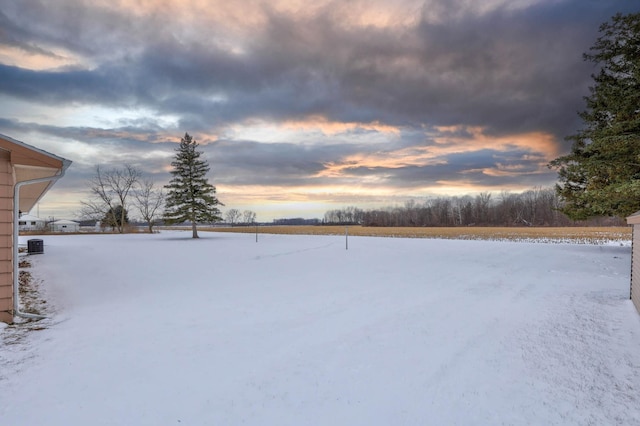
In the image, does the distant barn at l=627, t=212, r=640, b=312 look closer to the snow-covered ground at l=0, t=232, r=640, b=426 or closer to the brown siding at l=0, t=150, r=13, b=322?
the snow-covered ground at l=0, t=232, r=640, b=426

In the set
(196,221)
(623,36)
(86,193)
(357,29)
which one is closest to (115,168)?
(86,193)

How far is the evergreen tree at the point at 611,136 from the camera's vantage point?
32.9 feet

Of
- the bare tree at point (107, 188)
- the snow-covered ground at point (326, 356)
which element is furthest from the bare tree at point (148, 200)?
the snow-covered ground at point (326, 356)

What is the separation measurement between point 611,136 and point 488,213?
274 feet

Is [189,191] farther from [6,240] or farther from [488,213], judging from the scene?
[488,213]

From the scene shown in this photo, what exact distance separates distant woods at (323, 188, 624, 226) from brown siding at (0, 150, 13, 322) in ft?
276

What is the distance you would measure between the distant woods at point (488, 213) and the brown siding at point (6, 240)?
8413cm

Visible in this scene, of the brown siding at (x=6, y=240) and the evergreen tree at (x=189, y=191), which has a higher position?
the evergreen tree at (x=189, y=191)

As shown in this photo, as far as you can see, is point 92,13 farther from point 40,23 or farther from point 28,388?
point 28,388

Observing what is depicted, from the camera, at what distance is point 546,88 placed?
1670 centimetres

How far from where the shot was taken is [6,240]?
574 centimetres

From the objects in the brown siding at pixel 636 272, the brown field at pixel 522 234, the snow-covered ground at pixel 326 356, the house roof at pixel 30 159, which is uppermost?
the house roof at pixel 30 159

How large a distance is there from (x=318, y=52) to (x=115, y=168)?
41.7m

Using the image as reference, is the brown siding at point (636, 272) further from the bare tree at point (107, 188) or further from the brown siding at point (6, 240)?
the bare tree at point (107, 188)
